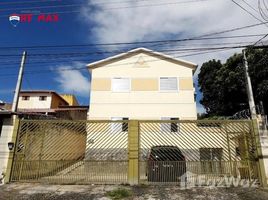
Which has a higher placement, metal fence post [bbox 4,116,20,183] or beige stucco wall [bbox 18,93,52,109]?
beige stucco wall [bbox 18,93,52,109]

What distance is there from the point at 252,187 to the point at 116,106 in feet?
42.2

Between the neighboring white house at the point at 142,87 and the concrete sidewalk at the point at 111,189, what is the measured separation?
37.0 feet

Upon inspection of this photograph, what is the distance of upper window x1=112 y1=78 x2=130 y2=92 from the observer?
20.1 meters

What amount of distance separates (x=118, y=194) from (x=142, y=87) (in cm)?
1334

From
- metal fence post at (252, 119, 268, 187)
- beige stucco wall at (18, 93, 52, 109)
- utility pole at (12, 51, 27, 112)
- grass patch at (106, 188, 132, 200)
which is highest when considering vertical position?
beige stucco wall at (18, 93, 52, 109)

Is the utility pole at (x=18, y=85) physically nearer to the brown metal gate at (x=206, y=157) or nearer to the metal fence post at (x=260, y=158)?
the brown metal gate at (x=206, y=157)

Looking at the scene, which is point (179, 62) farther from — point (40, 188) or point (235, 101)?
point (40, 188)

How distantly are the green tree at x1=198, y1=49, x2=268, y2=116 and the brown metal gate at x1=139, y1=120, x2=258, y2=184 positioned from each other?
1369 cm

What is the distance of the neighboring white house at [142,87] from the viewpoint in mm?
19344

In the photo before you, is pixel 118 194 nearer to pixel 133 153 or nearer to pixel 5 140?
pixel 133 153

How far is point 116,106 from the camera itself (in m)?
19.6

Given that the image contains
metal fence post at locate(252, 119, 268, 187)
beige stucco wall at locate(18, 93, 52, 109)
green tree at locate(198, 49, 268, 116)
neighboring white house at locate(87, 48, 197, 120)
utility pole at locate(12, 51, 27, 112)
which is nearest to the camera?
metal fence post at locate(252, 119, 268, 187)

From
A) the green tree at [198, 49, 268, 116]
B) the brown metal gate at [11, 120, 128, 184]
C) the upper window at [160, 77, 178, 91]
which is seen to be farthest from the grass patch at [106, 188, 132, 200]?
the green tree at [198, 49, 268, 116]

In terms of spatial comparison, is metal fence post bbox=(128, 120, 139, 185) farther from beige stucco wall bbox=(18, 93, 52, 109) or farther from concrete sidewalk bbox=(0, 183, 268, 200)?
beige stucco wall bbox=(18, 93, 52, 109)
